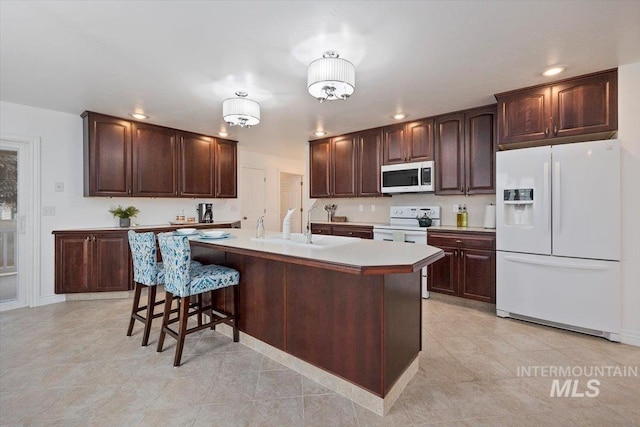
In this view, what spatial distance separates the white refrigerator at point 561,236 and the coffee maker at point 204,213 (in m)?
4.23

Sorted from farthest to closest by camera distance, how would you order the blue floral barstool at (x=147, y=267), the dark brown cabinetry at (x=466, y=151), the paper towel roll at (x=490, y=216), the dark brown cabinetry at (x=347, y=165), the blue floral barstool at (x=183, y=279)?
the dark brown cabinetry at (x=347, y=165)
the paper towel roll at (x=490, y=216)
the dark brown cabinetry at (x=466, y=151)
the blue floral barstool at (x=147, y=267)
the blue floral barstool at (x=183, y=279)

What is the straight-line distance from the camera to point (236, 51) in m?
2.27

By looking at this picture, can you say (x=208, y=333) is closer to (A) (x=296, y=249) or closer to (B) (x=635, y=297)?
(A) (x=296, y=249)

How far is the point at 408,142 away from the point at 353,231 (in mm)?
1489

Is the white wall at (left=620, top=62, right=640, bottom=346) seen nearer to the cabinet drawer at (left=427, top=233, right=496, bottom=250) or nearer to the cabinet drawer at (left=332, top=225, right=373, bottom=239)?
the cabinet drawer at (left=427, top=233, right=496, bottom=250)

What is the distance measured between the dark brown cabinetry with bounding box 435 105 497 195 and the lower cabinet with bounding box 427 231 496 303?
620mm

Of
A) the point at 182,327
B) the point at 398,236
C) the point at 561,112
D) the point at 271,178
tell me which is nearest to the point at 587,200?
the point at 561,112

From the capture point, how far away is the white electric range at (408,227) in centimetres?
373

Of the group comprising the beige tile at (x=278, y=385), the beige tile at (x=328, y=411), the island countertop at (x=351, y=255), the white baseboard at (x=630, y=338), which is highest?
the island countertop at (x=351, y=255)

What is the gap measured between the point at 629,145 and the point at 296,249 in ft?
9.74

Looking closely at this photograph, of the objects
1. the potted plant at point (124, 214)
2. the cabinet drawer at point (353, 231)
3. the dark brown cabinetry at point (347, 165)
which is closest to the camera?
the potted plant at point (124, 214)

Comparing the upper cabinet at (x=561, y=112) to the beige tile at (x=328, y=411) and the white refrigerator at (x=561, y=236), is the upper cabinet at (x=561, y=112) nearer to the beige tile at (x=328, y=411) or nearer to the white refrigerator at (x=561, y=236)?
the white refrigerator at (x=561, y=236)

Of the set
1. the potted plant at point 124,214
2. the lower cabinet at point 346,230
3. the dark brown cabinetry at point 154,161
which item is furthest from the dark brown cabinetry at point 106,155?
the lower cabinet at point 346,230

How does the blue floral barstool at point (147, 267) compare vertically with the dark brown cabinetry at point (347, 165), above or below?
below
